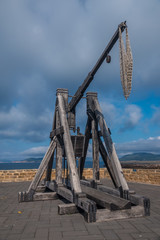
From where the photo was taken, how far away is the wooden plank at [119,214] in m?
3.64

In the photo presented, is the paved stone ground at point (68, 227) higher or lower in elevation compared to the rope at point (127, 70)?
lower

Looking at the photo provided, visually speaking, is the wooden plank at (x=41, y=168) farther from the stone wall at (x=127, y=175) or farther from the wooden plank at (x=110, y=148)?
the stone wall at (x=127, y=175)

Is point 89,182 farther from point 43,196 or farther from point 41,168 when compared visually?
point 41,168

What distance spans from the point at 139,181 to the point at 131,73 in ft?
26.8

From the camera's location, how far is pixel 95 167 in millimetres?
6039

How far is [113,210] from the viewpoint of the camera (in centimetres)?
374

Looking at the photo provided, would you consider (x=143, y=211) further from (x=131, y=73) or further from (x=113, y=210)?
(x=131, y=73)

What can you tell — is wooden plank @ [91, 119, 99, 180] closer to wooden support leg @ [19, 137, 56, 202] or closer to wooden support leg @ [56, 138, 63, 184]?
wooden support leg @ [56, 138, 63, 184]

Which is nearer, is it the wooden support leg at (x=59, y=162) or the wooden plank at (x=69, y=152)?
the wooden plank at (x=69, y=152)

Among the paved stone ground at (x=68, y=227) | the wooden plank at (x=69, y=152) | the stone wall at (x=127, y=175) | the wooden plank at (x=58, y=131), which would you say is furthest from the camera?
the stone wall at (x=127, y=175)

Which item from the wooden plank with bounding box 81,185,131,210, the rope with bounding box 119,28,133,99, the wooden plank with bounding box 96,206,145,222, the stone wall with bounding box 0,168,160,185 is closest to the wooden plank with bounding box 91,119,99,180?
the wooden plank with bounding box 81,185,131,210

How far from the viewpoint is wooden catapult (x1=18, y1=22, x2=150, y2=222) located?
3.71 meters

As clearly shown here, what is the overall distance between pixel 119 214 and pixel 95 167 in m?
2.33

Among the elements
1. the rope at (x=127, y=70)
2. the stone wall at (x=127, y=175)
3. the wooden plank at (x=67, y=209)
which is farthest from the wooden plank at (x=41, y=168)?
the stone wall at (x=127, y=175)
